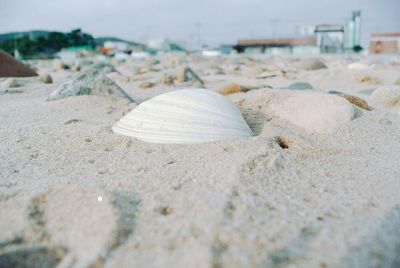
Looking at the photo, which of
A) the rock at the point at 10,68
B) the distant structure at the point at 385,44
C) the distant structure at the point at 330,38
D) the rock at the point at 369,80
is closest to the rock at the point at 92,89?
the rock at the point at 10,68

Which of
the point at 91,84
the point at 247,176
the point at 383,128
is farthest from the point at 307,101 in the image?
the point at 91,84

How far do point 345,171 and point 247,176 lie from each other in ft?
2.00

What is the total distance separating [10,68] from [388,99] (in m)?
6.45

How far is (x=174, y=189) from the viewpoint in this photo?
1666mm

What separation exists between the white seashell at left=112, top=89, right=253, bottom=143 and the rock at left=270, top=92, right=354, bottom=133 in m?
0.54

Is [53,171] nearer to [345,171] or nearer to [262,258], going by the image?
[262,258]

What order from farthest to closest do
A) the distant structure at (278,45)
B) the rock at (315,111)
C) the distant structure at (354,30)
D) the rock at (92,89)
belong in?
the distant structure at (354,30) → the distant structure at (278,45) → the rock at (92,89) → the rock at (315,111)

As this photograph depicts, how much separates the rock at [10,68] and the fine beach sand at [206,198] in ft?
15.6

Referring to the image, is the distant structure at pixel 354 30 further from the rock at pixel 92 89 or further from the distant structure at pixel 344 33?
the rock at pixel 92 89

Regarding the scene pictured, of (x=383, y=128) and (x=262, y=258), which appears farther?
(x=383, y=128)

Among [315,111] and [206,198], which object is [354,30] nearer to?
[315,111]

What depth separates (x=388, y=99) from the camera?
3.78m

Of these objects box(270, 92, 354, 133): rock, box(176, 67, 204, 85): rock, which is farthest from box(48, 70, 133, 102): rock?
box(176, 67, 204, 85): rock

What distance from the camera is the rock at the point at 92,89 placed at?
13.0 ft
